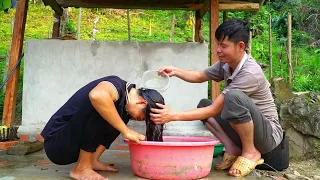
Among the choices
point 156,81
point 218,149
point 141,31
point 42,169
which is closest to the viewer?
point 42,169

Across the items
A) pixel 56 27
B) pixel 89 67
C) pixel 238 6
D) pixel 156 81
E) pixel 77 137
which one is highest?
pixel 238 6

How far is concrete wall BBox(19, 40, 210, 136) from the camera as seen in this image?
428cm

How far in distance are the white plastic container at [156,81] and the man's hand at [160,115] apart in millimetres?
709

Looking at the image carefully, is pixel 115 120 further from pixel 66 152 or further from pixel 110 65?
pixel 110 65

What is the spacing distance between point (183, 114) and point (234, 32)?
69 centimetres

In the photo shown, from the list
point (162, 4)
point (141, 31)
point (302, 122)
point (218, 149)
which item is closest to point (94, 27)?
point (141, 31)

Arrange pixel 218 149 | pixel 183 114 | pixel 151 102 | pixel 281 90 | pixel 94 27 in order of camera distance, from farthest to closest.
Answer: pixel 94 27, pixel 281 90, pixel 218 149, pixel 183 114, pixel 151 102

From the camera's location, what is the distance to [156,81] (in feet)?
10.9

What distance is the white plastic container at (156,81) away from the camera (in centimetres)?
326

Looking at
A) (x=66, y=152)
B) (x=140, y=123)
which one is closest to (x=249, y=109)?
(x=66, y=152)

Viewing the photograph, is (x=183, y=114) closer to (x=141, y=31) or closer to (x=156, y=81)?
(x=156, y=81)

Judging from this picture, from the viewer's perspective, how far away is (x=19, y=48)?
14.3 feet

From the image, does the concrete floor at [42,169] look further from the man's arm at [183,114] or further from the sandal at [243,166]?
the man's arm at [183,114]

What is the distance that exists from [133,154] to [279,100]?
265cm
